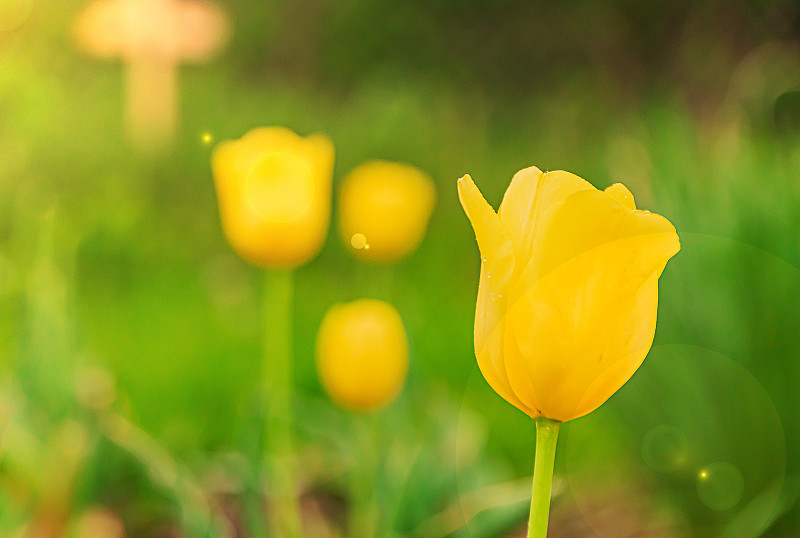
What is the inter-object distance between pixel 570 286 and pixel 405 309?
127 centimetres

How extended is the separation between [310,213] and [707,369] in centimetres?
50

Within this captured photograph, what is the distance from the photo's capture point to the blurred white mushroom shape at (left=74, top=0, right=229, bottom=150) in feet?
12.0

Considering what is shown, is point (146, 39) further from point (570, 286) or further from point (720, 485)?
point (570, 286)

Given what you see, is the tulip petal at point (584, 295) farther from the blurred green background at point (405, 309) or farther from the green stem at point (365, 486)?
the green stem at point (365, 486)

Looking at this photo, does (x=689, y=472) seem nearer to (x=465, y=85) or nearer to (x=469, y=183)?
(x=469, y=183)

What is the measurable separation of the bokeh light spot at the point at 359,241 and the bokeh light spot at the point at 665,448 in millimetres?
535

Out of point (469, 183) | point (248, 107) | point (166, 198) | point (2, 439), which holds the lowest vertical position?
point (166, 198)

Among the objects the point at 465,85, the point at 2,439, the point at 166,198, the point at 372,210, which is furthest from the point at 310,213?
the point at 465,85

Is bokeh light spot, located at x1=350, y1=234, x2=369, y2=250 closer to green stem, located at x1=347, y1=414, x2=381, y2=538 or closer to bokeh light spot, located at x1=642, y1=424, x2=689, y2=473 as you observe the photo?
green stem, located at x1=347, y1=414, x2=381, y2=538

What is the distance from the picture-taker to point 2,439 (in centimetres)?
82

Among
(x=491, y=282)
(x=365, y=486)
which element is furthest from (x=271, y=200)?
(x=491, y=282)

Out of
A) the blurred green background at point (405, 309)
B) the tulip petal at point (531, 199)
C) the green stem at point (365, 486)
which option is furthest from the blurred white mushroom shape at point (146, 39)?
the tulip petal at point (531, 199)

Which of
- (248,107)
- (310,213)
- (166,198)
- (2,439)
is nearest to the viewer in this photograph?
(2,439)

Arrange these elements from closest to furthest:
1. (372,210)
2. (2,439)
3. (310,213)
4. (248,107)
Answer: (2,439), (310,213), (372,210), (248,107)
